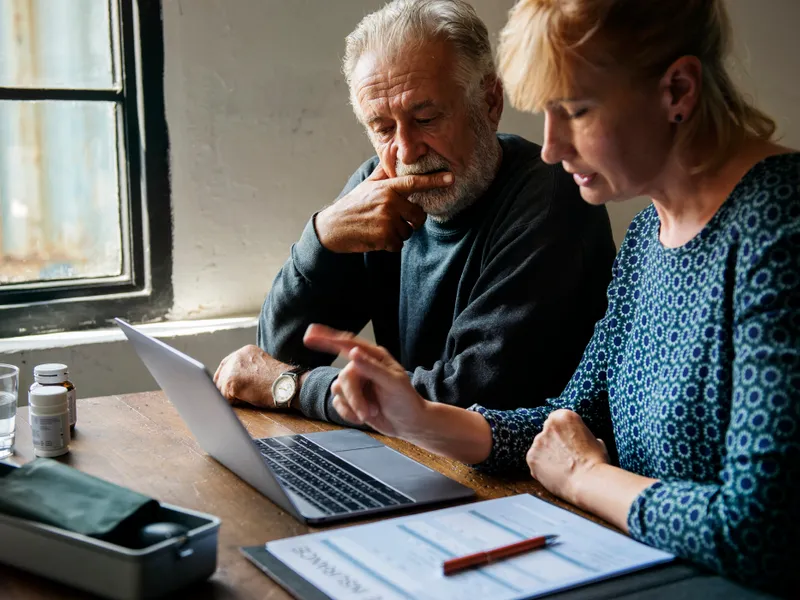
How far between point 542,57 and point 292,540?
669mm

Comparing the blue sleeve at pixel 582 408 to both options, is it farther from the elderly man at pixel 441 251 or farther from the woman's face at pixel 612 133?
the woman's face at pixel 612 133

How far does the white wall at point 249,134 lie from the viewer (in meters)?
2.45

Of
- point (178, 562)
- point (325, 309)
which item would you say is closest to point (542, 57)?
point (178, 562)

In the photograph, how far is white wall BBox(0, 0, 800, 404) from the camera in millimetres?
2420

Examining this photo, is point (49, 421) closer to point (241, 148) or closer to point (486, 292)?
point (486, 292)

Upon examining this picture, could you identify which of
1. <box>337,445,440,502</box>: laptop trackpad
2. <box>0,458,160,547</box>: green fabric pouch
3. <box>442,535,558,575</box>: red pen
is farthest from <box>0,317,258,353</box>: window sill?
<box>442,535,558,575</box>: red pen

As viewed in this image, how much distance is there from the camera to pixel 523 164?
181 centimetres

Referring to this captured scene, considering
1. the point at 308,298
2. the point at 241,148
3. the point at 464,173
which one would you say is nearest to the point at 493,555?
the point at 464,173

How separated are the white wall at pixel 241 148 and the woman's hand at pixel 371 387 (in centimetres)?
125

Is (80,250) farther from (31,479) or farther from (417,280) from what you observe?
(31,479)

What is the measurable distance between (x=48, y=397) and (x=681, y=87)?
0.99 meters

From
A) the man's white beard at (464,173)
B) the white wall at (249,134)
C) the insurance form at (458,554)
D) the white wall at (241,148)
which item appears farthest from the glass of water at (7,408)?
the white wall at (249,134)

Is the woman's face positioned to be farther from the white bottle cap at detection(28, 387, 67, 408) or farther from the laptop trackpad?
the white bottle cap at detection(28, 387, 67, 408)

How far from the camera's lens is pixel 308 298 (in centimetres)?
197
